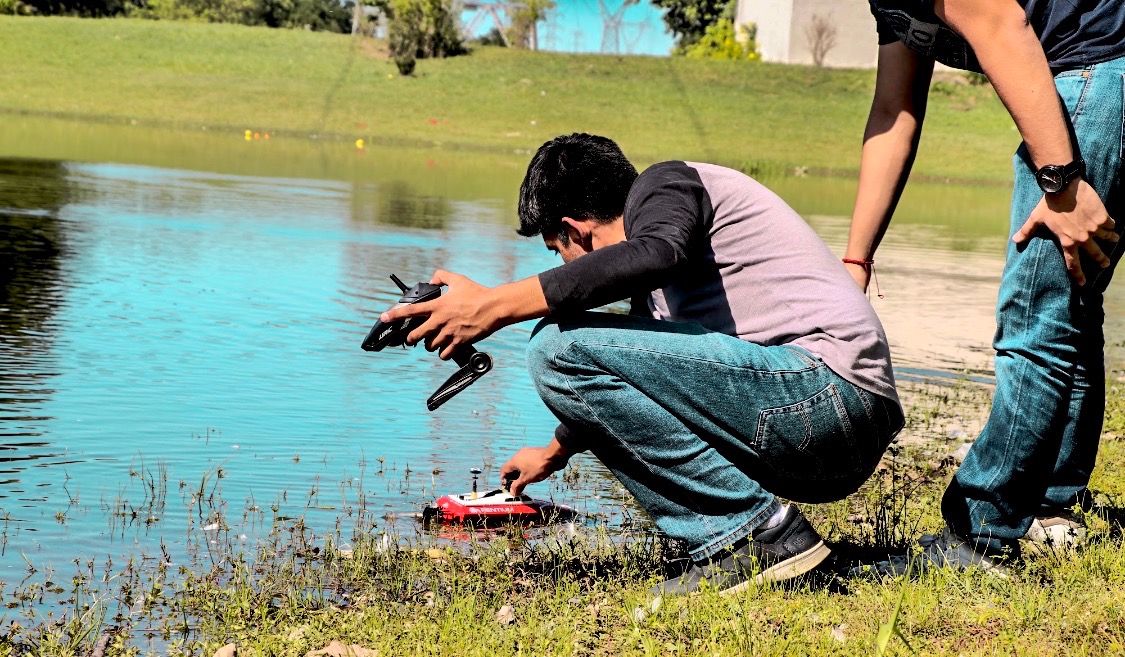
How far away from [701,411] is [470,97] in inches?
1570

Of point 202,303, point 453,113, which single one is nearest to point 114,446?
point 202,303

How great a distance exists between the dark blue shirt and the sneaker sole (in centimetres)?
132

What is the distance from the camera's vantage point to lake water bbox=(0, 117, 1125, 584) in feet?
15.7

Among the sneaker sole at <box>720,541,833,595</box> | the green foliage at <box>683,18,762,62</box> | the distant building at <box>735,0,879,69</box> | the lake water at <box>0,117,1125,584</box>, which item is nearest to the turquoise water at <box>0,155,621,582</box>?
the lake water at <box>0,117,1125,584</box>

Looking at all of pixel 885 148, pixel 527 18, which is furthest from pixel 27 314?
pixel 527 18

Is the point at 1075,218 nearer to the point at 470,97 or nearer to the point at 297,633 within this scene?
the point at 297,633

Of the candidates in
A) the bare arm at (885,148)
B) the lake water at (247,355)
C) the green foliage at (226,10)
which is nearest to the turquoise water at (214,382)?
the lake water at (247,355)

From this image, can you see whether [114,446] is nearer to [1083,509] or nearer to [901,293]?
[1083,509]

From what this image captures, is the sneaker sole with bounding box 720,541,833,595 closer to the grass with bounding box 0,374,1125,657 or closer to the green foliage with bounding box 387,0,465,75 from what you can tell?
the grass with bounding box 0,374,1125,657

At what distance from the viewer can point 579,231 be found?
3.48 meters

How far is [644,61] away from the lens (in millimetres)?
50438

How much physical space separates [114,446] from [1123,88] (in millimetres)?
3954

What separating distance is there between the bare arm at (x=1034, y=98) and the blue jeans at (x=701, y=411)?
0.63m

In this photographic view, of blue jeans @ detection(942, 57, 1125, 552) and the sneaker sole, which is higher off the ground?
blue jeans @ detection(942, 57, 1125, 552)
